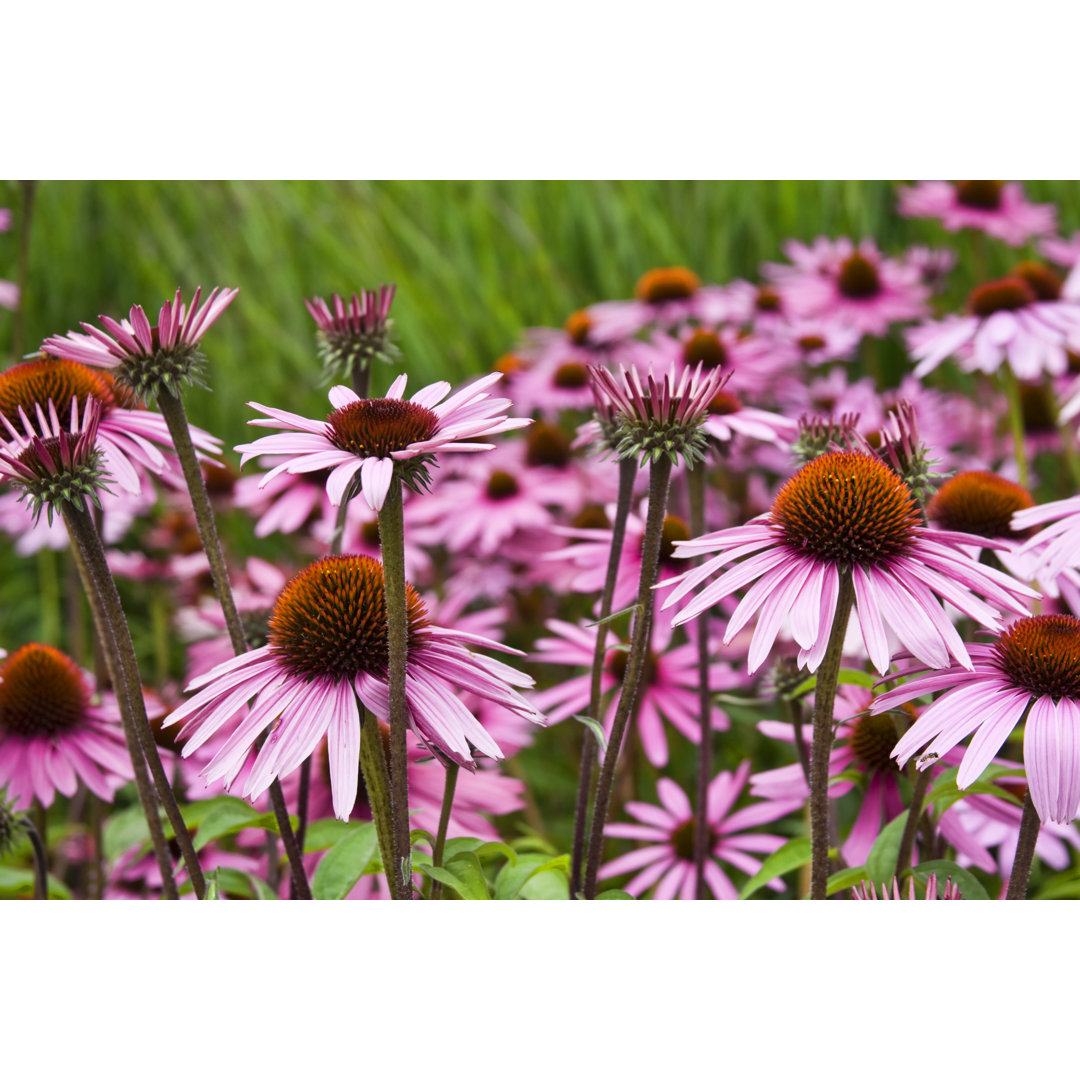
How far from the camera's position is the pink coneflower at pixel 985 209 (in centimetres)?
164

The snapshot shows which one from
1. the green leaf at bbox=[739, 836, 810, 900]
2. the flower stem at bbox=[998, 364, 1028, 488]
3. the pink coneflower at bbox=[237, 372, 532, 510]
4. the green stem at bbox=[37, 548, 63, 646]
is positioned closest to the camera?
the pink coneflower at bbox=[237, 372, 532, 510]

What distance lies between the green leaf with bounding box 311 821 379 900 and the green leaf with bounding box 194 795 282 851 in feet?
0.15

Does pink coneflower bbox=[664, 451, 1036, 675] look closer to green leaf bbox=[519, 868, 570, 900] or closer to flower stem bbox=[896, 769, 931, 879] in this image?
flower stem bbox=[896, 769, 931, 879]

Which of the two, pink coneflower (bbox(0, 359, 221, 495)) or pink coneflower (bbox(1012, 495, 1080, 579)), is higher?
pink coneflower (bbox(0, 359, 221, 495))

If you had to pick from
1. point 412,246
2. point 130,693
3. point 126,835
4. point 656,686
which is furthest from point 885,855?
point 412,246

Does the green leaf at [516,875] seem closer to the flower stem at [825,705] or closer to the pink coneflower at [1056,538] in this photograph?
the flower stem at [825,705]

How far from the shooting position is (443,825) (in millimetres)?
716

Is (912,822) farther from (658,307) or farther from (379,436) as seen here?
(658,307)

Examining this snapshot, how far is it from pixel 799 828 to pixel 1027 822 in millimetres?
431

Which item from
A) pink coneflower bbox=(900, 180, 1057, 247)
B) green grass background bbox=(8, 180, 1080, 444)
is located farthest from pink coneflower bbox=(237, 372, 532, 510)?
pink coneflower bbox=(900, 180, 1057, 247)

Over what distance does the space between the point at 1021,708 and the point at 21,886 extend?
77cm

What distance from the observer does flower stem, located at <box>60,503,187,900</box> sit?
0.65m

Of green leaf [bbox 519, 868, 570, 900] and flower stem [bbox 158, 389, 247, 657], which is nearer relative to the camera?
Answer: flower stem [bbox 158, 389, 247, 657]

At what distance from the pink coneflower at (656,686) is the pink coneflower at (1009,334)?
38cm
